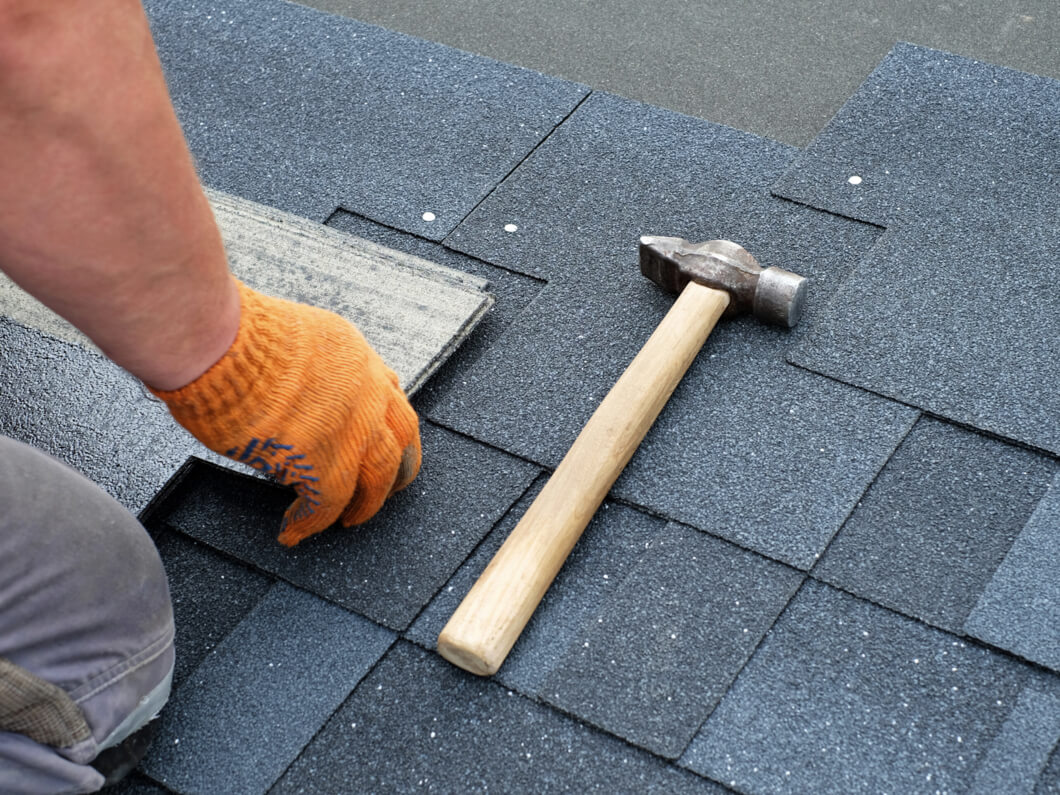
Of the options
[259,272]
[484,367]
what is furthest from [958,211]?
[259,272]

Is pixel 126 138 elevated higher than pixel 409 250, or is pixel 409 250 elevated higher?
pixel 126 138

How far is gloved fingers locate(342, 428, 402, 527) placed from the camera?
1531 mm

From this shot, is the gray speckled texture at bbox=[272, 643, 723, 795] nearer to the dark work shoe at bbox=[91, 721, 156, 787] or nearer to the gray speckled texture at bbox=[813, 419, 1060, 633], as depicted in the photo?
the dark work shoe at bbox=[91, 721, 156, 787]

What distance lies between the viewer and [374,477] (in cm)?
157

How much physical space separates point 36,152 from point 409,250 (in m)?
1.29

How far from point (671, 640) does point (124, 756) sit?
804mm

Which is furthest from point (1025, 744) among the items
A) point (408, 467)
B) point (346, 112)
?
point (346, 112)

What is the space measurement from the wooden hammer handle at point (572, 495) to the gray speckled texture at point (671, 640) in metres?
0.11

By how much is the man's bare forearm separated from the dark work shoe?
0.62 m

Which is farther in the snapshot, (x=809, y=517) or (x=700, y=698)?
(x=809, y=517)

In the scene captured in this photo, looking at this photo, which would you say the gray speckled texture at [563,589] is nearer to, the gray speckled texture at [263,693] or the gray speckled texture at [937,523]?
the gray speckled texture at [263,693]

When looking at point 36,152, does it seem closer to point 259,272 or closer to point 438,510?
point 438,510

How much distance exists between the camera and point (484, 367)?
6.42 ft

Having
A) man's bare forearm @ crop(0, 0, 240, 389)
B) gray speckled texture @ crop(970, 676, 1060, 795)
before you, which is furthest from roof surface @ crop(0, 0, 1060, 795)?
man's bare forearm @ crop(0, 0, 240, 389)
